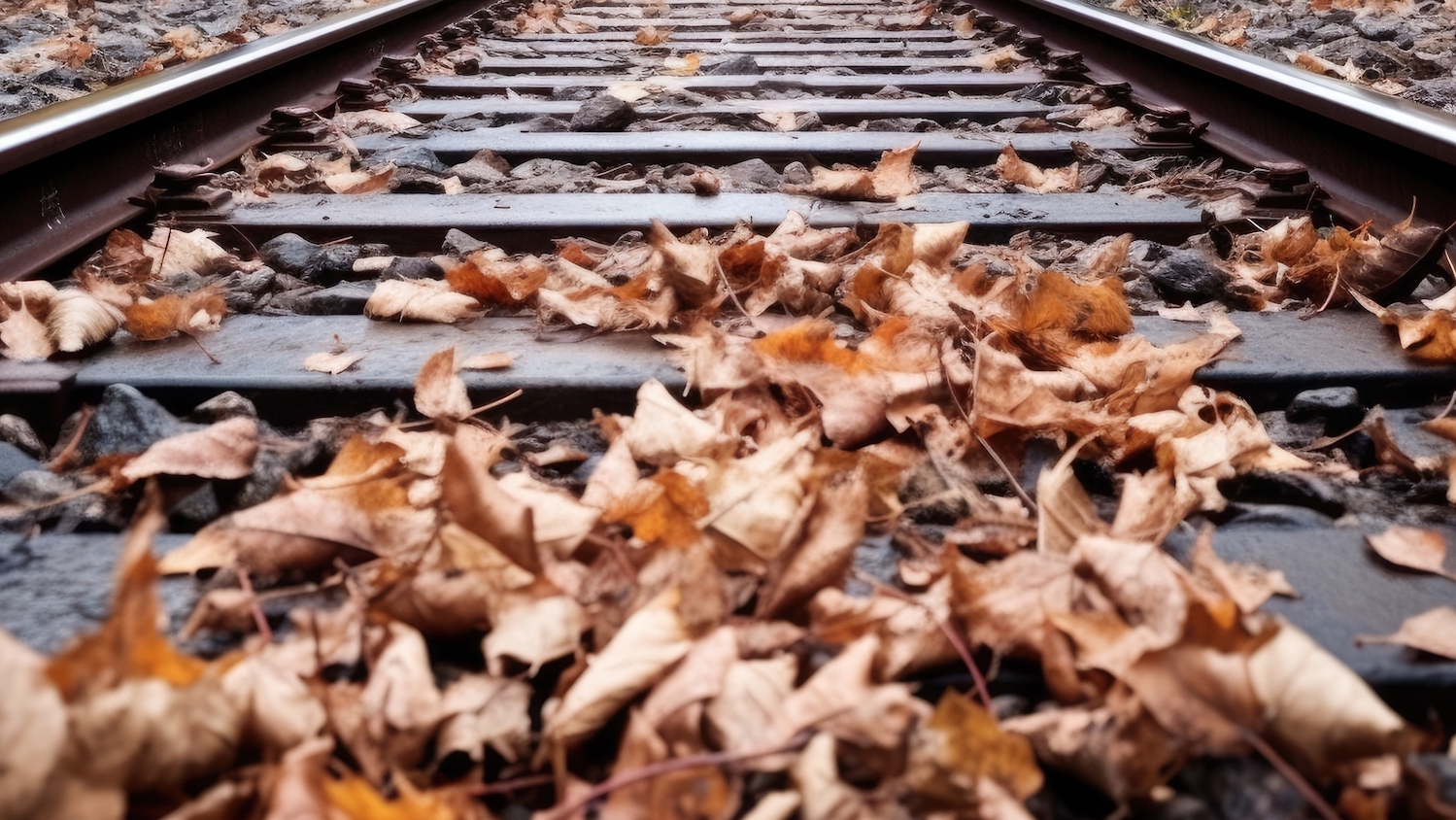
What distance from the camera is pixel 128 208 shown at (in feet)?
6.49

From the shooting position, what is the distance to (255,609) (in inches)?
32.9

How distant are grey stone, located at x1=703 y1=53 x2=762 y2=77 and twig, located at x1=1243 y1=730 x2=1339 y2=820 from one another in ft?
10.8

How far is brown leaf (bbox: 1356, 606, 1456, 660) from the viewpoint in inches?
31.0

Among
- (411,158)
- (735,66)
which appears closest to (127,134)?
(411,158)

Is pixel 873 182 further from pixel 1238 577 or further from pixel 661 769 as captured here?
pixel 661 769

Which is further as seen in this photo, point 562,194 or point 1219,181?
point 1219,181

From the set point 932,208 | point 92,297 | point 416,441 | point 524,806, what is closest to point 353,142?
point 92,297

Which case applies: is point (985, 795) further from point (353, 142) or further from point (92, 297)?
point (353, 142)

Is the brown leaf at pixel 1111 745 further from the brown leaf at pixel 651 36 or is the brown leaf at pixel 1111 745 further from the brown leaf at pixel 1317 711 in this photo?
the brown leaf at pixel 651 36

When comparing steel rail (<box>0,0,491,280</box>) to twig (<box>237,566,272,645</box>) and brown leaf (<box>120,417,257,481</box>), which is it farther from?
→ twig (<box>237,566,272,645</box>)

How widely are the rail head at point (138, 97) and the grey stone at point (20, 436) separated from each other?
0.82 metres

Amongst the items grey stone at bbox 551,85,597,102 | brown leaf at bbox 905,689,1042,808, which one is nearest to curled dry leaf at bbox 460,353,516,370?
brown leaf at bbox 905,689,1042,808

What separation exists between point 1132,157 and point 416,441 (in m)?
2.16

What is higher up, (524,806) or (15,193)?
(15,193)
